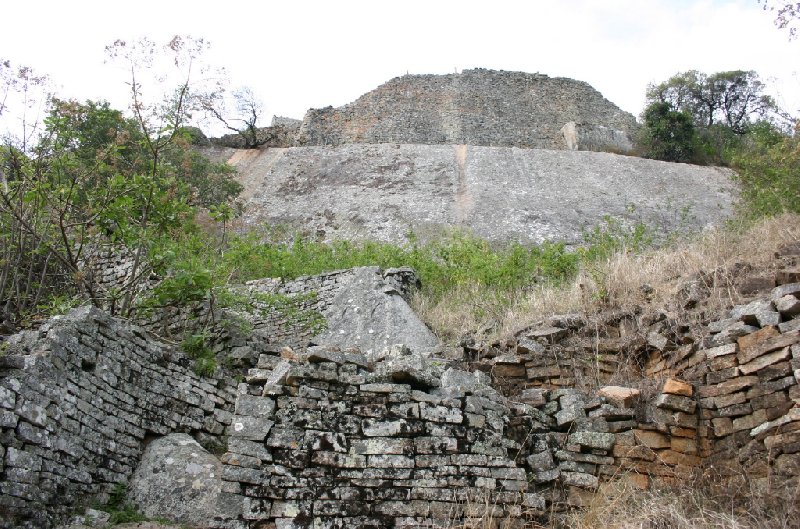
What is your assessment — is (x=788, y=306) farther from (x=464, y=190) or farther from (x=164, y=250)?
(x=464, y=190)

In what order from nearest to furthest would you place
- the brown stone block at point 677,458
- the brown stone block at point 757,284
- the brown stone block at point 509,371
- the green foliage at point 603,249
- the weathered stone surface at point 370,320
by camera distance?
the brown stone block at point 677,458, the brown stone block at point 757,284, the brown stone block at point 509,371, the green foliage at point 603,249, the weathered stone surface at point 370,320

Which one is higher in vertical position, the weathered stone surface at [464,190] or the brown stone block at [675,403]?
the weathered stone surface at [464,190]

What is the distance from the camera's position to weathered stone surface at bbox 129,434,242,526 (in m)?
7.48

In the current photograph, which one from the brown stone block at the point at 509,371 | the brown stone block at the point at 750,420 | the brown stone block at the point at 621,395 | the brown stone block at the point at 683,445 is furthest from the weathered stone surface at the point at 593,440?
the brown stone block at the point at 509,371

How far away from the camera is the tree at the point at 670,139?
2806cm

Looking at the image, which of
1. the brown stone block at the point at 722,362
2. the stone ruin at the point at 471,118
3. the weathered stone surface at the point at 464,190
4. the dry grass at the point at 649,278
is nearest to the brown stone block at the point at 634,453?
the brown stone block at the point at 722,362

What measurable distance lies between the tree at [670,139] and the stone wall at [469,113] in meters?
1.56

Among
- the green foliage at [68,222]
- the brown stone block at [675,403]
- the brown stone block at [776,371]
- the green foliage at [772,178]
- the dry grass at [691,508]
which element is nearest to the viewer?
the dry grass at [691,508]

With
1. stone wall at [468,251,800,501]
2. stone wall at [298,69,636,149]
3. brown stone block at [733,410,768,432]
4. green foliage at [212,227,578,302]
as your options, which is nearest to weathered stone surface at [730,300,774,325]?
stone wall at [468,251,800,501]

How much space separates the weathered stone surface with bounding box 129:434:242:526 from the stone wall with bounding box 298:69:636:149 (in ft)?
68.4

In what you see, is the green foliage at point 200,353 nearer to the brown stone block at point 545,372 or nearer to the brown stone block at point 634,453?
the brown stone block at point 545,372

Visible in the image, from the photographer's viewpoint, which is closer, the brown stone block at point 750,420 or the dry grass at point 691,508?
the dry grass at point 691,508

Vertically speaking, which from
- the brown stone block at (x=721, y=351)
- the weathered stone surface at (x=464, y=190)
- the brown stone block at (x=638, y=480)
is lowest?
the brown stone block at (x=638, y=480)

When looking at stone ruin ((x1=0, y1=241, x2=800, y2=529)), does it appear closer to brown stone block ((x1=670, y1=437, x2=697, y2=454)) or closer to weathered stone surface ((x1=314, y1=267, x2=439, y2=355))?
brown stone block ((x1=670, y1=437, x2=697, y2=454))
